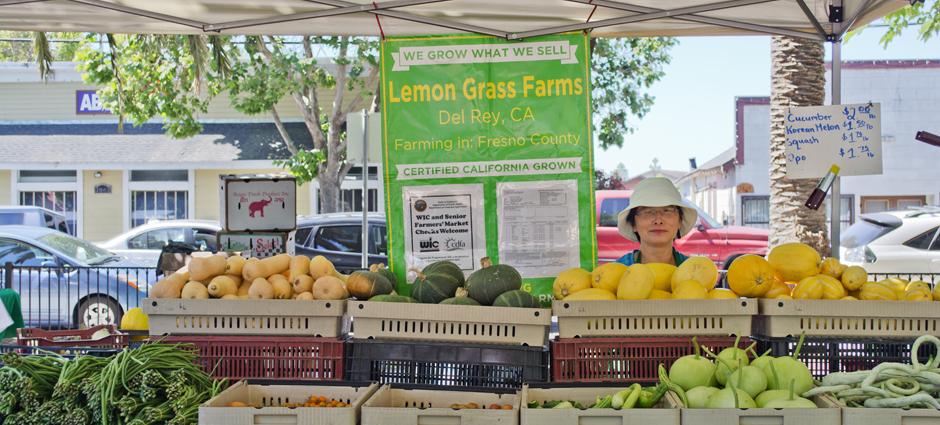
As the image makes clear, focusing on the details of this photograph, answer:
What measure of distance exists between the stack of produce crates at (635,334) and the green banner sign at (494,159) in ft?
4.62

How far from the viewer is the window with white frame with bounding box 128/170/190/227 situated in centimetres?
2348


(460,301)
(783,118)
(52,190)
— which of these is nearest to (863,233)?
(783,118)

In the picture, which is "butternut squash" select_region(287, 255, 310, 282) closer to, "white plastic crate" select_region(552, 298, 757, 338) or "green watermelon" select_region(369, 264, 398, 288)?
"green watermelon" select_region(369, 264, 398, 288)

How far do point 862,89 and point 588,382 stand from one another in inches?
1042

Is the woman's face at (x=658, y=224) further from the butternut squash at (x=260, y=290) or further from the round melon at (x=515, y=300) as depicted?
the butternut squash at (x=260, y=290)

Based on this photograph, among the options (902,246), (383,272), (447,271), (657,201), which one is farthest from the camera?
(902,246)

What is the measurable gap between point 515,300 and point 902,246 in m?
10.5

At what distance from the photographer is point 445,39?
5.59 m

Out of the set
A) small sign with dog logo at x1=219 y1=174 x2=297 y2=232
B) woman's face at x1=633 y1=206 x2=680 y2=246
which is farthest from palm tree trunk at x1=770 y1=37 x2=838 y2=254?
small sign with dog logo at x1=219 y1=174 x2=297 y2=232

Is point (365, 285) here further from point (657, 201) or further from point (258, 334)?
point (657, 201)

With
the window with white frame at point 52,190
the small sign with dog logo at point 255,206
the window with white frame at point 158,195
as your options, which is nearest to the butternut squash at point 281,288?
the small sign with dog logo at point 255,206

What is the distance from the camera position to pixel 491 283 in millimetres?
4289

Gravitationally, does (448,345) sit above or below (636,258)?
below

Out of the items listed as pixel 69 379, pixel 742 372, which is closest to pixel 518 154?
pixel 742 372
